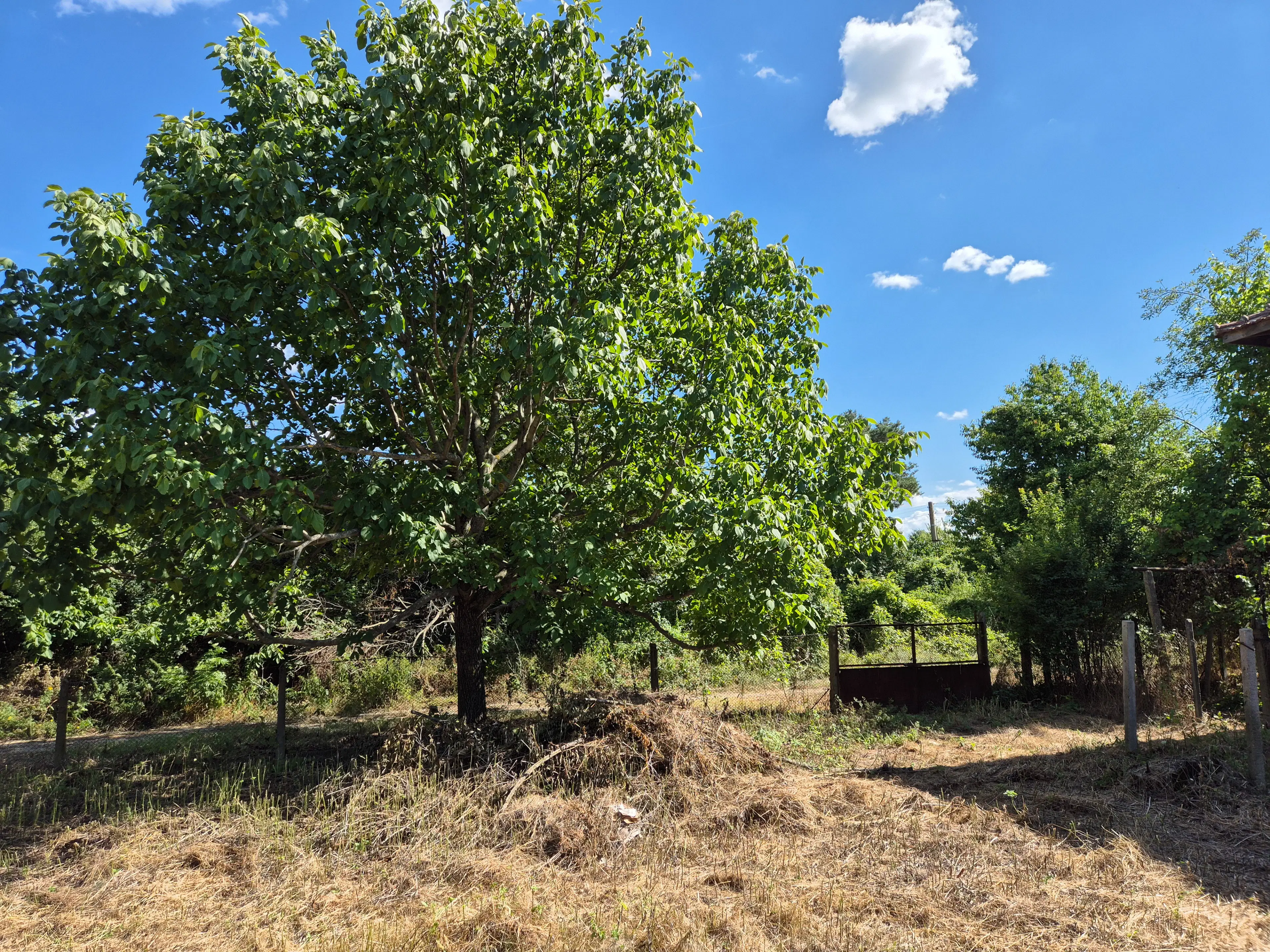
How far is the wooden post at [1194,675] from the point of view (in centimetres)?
1030

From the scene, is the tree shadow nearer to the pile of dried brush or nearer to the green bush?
the pile of dried brush

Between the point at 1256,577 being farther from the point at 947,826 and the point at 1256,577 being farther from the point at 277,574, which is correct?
the point at 277,574

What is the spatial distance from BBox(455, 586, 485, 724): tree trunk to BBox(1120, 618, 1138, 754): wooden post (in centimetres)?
766

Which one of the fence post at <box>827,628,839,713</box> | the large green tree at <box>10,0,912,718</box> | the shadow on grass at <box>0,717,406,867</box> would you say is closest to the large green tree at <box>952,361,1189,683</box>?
the fence post at <box>827,628,839,713</box>

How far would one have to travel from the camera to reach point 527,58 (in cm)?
A: 716

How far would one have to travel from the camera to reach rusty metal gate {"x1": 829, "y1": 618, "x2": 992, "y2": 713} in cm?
1313

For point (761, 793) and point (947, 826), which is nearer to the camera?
point (947, 826)

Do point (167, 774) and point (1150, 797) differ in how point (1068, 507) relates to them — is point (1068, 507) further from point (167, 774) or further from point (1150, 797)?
point (167, 774)

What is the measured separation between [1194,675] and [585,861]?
9361mm

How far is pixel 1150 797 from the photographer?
7.21 meters

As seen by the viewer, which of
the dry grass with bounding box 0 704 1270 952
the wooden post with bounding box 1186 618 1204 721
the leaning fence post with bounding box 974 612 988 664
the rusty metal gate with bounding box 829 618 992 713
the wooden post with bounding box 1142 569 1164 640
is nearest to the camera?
the dry grass with bounding box 0 704 1270 952

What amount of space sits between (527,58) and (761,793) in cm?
727

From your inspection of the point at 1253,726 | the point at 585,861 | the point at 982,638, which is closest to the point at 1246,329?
the point at 1253,726

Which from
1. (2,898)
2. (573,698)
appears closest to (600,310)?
(573,698)
